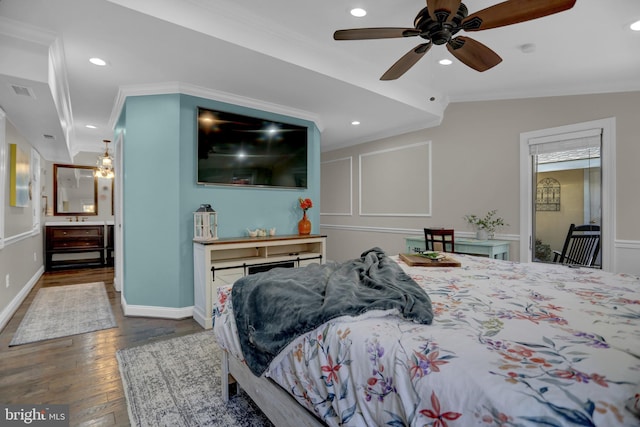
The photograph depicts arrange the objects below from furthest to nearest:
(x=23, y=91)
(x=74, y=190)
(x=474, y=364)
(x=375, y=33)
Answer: (x=74, y=190), (x=23, y=91), (x=375, y=33), (x=474, y=364)

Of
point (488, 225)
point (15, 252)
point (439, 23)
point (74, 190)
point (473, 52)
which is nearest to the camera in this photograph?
point (439, 23)

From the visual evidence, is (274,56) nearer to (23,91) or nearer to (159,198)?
(159,198)

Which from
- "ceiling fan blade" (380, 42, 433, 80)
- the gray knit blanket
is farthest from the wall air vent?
"ceiling fan blade" (380, 42, 433, 80)

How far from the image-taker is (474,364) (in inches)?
33.4

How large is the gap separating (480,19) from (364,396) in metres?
2.08

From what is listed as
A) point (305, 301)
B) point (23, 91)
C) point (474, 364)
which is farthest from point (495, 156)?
point (23, 91)

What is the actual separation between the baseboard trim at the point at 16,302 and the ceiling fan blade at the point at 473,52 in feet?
14.9

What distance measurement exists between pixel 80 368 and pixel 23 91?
7.19ft

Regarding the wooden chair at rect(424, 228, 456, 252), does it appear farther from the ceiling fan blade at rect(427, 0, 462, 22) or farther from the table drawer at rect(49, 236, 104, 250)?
the table drawer at rect(49, 236, 104, 250)

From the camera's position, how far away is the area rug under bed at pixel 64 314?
2.98 metres

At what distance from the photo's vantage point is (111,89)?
11.4 ft

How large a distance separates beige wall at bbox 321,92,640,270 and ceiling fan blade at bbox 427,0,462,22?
2.62m

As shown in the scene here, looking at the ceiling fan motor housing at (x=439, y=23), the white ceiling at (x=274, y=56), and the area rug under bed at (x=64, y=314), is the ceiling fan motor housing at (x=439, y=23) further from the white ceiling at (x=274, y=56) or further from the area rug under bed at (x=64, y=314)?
the area rug under bed at (x=64, y=314)

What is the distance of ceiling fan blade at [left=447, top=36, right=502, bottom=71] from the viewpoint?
2150mm
